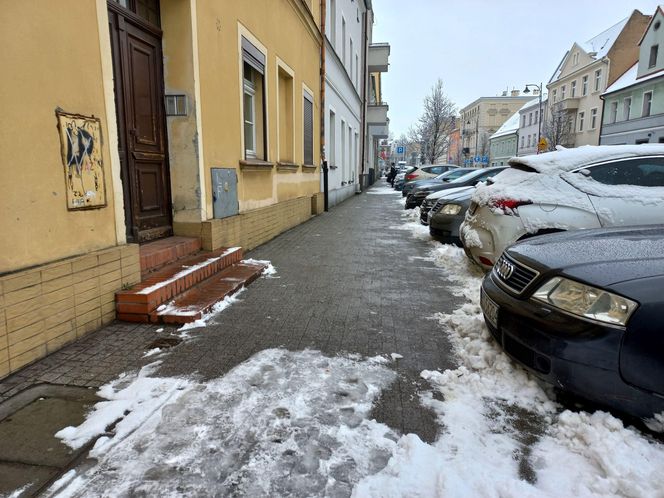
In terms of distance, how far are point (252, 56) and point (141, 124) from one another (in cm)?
328

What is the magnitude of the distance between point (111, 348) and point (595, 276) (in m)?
3.41

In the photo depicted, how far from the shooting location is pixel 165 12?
5484 millimetres

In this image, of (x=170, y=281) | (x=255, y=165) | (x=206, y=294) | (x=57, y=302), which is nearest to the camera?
(x=57, y=302)

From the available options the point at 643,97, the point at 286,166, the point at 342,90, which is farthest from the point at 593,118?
the point at 286,166

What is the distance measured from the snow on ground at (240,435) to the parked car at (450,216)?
4935mm

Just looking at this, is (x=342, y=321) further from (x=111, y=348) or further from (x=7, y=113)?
(x=7, y=113)

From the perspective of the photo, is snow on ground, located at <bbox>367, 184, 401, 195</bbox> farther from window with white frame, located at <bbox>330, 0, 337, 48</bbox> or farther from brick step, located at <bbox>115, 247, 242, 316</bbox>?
brick step, located at <bbox>115, 247, 242, 316</bbox>

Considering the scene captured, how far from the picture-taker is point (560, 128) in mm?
Answer: 45094

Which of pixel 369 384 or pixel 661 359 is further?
pixel 369 384

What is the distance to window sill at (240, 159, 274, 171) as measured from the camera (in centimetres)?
717

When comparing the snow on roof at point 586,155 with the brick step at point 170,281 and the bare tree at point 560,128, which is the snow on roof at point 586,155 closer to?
the brick step at point 170,281

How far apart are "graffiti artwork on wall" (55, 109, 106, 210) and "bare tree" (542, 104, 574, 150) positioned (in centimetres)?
4846

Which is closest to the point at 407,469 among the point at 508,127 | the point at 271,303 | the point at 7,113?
the point at 271,303

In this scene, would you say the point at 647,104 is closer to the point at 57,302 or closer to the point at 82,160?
the point at 82,160
